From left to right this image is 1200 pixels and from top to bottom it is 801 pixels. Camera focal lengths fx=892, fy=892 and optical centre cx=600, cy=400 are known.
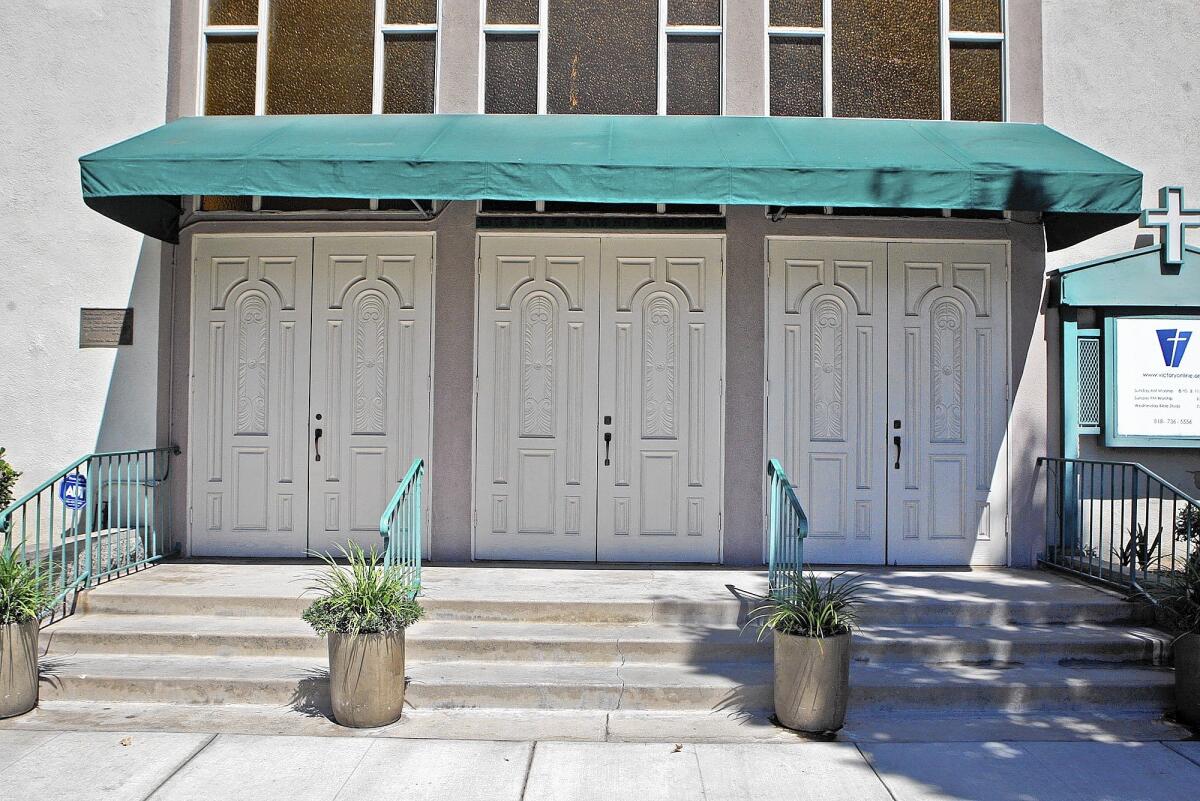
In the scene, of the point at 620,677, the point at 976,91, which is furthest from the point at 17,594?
the point at 976,91

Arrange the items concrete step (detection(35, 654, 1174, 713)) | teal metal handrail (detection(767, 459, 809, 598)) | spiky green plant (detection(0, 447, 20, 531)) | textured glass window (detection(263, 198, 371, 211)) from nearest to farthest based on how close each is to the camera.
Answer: concrete step (detection(35, 654, 1174, 713)), teal metal handrail (detection(767, 459, 809, 598)), spiky green plant (detection(0, 447, 20, 531)), textured glass window (detection(263, 198, 371, 211))

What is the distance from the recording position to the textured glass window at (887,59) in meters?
8.34

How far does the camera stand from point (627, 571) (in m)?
7.79

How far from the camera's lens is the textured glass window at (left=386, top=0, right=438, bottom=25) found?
8.45 metres

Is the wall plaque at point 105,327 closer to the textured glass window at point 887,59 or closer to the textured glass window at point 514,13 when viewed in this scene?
the textured glass window at point 514,13

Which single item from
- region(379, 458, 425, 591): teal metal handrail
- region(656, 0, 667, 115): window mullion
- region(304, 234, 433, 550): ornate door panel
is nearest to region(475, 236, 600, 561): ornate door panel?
region(304, 234, 433, 550): ornate door panel

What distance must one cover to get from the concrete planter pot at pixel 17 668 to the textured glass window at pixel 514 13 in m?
6.31

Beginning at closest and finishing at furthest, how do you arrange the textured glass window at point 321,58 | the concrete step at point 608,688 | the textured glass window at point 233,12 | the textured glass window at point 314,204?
1. the concrete step at point 608,688
2. the textured glass window at point 314,204
3. the textured glass window at point 321,58
4. the textured glass window at point 233,12

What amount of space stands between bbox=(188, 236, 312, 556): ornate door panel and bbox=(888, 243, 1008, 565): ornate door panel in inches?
216

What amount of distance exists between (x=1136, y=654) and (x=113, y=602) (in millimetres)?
7304

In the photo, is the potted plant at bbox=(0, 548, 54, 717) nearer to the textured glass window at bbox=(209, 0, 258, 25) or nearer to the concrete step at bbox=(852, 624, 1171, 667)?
the concrete step at bbox=(852, 624, 1171, 667)

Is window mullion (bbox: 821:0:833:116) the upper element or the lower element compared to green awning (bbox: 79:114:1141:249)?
upper

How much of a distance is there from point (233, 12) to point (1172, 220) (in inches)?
354

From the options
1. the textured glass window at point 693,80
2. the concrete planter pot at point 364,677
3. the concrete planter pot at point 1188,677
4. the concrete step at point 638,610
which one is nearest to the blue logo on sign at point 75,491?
the concrete step at point 638,610
